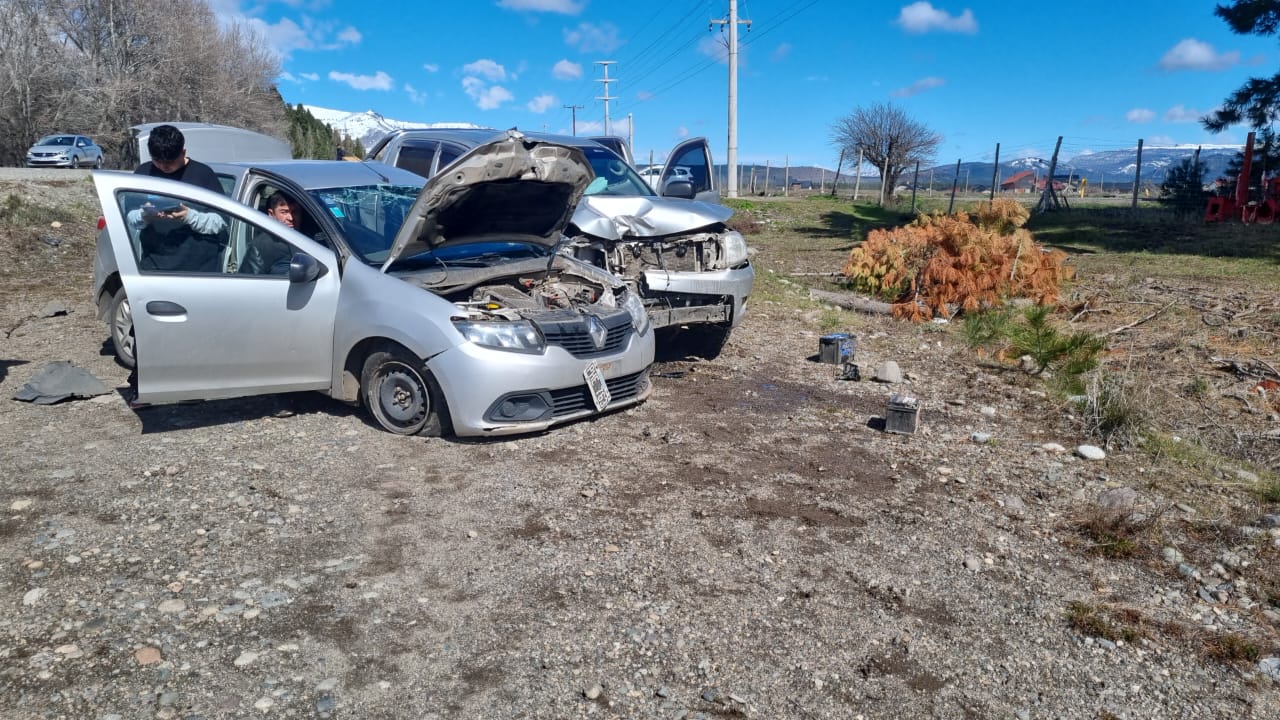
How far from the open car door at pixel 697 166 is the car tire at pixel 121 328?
562 centimetres

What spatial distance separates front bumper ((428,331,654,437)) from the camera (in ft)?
17.2

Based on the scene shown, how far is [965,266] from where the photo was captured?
10.8 metres

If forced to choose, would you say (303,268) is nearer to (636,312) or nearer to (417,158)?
(636,312)

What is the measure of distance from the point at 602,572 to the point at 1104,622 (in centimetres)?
207

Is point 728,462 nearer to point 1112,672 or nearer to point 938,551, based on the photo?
point 938,551

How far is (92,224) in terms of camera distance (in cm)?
1469

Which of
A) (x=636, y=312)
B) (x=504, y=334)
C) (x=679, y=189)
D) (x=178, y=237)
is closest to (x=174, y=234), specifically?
(x=178, y=237)

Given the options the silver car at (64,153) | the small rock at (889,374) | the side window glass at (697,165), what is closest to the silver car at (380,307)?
the small rock at (889,374)

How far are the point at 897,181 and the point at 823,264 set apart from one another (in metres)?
36.0

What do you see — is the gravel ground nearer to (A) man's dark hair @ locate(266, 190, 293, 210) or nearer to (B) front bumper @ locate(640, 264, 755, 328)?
(B) front bumper @ locate(640, 264, 755, 328)

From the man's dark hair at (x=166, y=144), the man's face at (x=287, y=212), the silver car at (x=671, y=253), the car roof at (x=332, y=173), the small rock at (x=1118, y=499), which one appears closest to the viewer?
the small rock at (x=1118, y=499)

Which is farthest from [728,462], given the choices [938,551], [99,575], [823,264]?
[823,264]

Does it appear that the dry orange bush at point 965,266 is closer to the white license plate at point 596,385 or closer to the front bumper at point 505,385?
the white license plate at point 596,385

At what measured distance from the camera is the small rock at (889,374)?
757 centimetres
